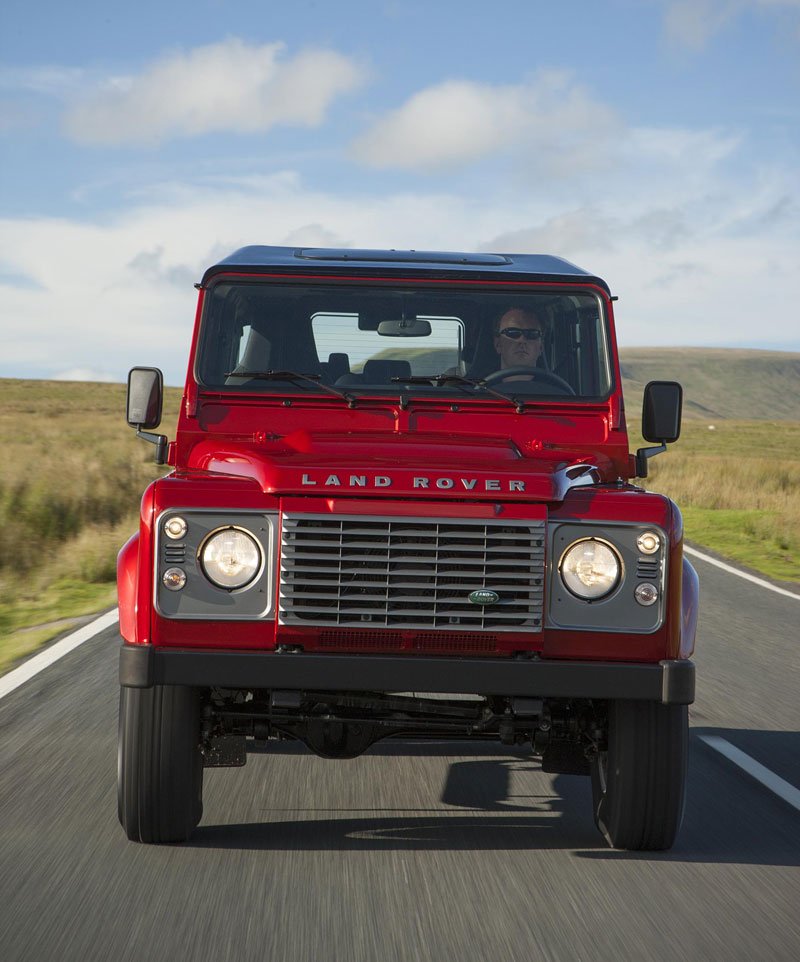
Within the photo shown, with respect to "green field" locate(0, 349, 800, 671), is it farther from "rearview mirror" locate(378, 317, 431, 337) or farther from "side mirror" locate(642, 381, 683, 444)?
"side mirror" locate(642, 381, 683, 444)

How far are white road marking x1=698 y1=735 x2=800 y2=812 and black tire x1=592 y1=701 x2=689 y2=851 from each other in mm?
1097

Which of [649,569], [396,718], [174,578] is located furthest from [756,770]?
[174,578]

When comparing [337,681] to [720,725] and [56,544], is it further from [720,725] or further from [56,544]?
[56,544]

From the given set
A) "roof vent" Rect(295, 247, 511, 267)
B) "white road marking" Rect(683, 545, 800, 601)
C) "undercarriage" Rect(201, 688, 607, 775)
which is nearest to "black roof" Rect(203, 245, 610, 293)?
"roof vent" Rect(295, 247, 511, 267)

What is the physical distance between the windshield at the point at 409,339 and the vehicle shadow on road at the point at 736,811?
1865 millimetres

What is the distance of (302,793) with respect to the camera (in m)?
5.56

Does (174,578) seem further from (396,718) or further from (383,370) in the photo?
(383,370)

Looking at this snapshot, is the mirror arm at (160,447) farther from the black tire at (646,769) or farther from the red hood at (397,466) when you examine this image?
the black tire at (646,769)

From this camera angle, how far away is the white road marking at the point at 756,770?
575 centimetres

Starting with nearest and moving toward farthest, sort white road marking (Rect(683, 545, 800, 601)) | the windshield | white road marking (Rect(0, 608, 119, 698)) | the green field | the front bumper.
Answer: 1. the front bumper
2. the windshield
3. white road marking (Rect(0, 608, 119, 698))
4. the green field
5. white road marking (Rect(683, 545, 800, 601))

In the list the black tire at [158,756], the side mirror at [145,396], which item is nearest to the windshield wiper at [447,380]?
the side mirror at [145,396]

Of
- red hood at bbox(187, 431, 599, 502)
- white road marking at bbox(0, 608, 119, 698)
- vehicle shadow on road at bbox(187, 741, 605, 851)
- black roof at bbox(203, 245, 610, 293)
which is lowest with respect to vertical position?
vehicle shadow on road at bbox(187, 741, 605, 851)

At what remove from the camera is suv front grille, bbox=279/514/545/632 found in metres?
4.41

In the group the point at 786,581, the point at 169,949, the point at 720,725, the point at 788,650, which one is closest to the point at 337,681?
the point at 169,949
